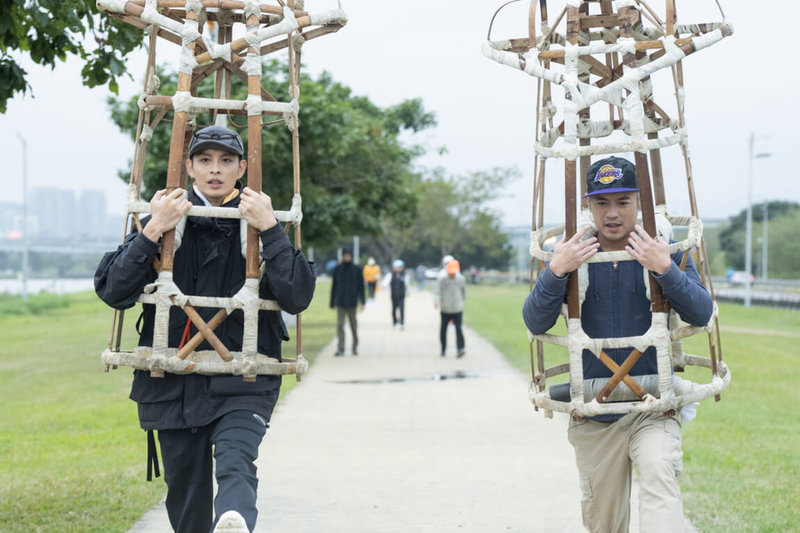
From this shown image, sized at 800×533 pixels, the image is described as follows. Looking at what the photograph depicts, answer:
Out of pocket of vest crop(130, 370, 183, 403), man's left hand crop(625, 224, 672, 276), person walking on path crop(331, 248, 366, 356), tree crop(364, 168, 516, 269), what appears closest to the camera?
man's left hand crop(625, 224, 672, 276)

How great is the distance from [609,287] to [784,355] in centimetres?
1736

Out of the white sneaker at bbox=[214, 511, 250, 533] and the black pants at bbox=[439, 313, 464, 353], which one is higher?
the white sneaker at bbox=[214, 511, 250, 533]

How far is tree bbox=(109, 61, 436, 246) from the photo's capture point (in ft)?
51.2

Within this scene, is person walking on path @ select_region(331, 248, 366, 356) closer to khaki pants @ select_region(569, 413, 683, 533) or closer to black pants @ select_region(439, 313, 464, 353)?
black pants @ select_region(439, 313, 464, 353)

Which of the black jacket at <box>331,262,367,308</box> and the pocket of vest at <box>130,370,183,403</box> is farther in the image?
the black jacket at <box>331,262,367,308</box>

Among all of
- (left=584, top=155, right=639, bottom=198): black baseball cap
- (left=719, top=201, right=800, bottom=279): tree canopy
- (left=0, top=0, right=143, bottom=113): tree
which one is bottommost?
(left=719, top=201, right=800, bottom=279): tree canopy

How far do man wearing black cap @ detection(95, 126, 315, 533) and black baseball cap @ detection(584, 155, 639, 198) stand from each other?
1.22 m

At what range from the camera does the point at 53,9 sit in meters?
5.91

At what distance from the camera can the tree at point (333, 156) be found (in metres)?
15.6

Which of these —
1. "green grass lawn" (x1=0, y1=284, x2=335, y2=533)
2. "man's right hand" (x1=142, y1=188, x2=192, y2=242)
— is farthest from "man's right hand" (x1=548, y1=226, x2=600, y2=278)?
"green grass lawn" (x1=0, y1=284, x2=335, y2=533)

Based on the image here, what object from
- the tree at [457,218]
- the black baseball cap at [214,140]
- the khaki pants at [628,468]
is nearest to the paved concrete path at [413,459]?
the khaki pants at [628,468]

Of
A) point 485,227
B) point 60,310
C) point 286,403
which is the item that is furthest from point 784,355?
point 485,227

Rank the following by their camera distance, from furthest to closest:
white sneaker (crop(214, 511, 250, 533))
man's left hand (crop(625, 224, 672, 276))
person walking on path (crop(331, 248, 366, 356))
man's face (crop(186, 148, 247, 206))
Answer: person walking on path (crop(331, 248, 366, 356)), man's face (crop(186, 148, 247, 206)), man's left hand (crop(625, 224, 672, 276)), white sneaker (crop(214, 511, 250, 533))

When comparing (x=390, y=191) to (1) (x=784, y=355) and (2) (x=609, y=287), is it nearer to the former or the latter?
(1) (x=784, y=355)
